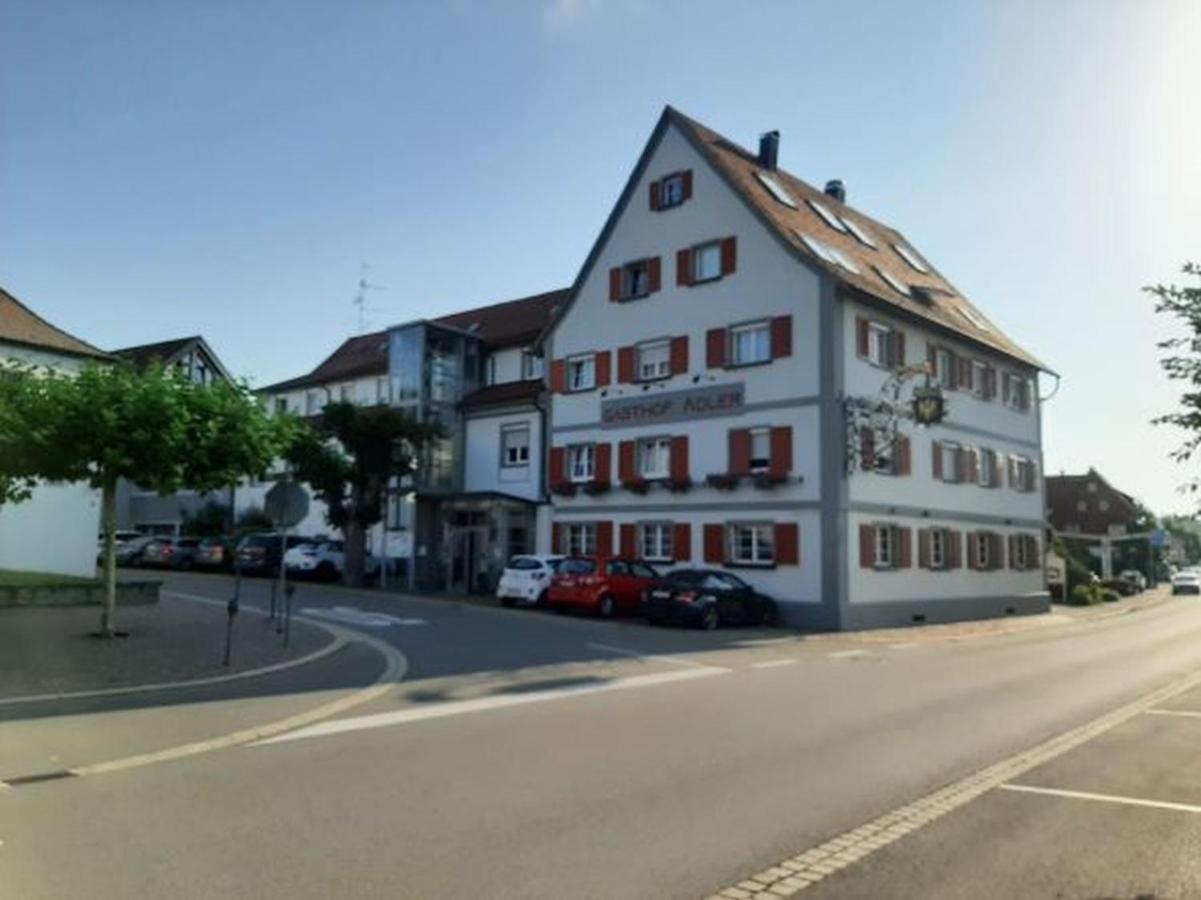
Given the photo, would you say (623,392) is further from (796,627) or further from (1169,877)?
(1169,877)

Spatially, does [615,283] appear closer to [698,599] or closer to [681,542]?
[681,542]

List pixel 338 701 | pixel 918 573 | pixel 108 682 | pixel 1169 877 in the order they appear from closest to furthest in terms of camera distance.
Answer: pixel 1169 877 → pixel 338 701 → pixel 108 682 → pixel 918 573

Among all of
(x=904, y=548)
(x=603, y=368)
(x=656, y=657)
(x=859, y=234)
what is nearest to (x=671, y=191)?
(x=603, y=368)

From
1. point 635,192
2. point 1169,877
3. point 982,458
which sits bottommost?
point 1169,877

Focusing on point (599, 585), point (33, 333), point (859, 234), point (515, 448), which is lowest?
point (599, 585)

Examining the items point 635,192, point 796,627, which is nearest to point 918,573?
point 796,627

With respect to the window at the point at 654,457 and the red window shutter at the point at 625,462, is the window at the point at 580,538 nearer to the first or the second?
the red window shutter at the point at 625,462

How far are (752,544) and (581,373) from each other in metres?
9.34

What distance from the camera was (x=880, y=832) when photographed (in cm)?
676

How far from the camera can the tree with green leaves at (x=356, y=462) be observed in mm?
35375

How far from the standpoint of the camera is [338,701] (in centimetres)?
1205

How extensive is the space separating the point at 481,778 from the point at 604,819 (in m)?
1.51

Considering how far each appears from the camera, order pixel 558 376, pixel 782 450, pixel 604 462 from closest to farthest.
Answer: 1. pixel 782 450
2. pixel 604 462
3. pixel 558 376

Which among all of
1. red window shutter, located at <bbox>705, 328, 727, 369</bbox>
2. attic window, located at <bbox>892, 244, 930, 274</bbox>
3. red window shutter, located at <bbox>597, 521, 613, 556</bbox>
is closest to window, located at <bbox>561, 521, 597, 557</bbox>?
red window shutter, located at <bbox>597, 521, 613, 556</bbox>
